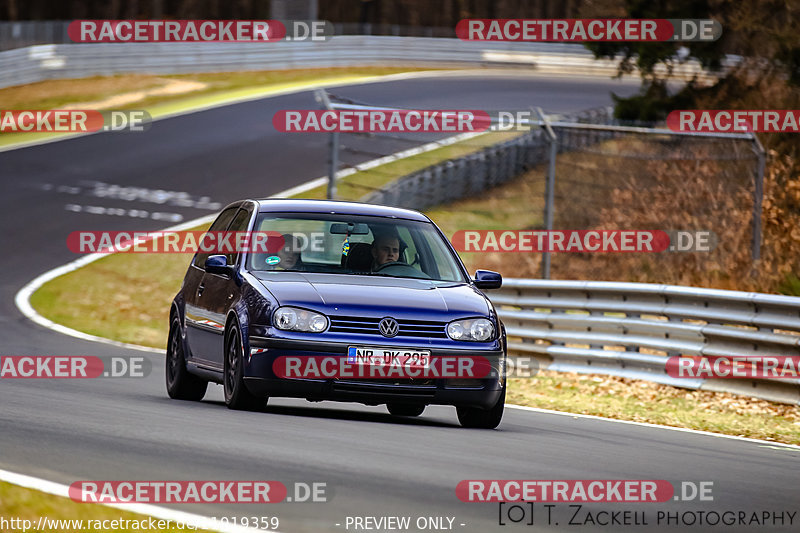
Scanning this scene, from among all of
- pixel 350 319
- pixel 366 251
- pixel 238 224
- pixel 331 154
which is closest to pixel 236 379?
pixel 350 319

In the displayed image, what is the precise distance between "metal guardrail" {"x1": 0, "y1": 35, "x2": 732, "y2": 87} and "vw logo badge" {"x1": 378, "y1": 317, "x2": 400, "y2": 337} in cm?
1822

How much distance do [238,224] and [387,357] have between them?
2.41 m

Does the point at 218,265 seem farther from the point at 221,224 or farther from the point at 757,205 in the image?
the point at 757,205

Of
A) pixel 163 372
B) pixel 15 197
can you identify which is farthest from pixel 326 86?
pixel 163 372

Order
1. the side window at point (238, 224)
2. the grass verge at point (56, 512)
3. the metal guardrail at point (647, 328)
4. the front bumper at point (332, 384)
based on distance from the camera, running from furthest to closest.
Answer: the metal guardrail at point (647, 328)
the side window at point (238, 224)
the front bumper at point (332, 384)
the grass verge at point (56, 512)

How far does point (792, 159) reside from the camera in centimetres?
2173

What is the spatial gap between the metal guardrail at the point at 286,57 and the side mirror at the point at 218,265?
57.8 feet

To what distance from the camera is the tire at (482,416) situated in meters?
10.5

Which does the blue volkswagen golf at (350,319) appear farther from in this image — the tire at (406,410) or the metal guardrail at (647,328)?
the metal guardrail at (647,328)

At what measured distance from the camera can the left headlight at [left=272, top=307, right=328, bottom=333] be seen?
9781 millimetres

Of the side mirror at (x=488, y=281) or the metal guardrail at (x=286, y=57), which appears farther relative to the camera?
the metal guardrail at (x=286, y=57)

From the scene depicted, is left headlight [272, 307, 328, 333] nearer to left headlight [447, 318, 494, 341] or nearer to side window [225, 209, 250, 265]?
left headlight [447, 318, 494, 341]

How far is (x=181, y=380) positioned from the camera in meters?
11.7

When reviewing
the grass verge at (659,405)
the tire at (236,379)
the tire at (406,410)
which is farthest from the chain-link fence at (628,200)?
the tire at (236,379)
